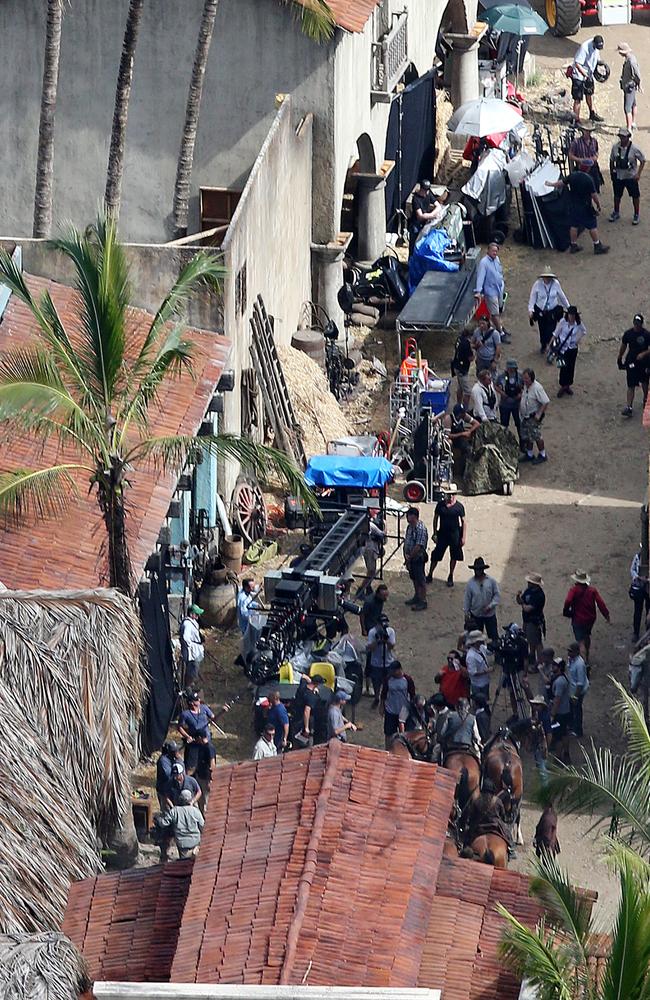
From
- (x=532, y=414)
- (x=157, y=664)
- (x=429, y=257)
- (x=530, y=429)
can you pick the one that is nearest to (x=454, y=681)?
(x=157, y=664)

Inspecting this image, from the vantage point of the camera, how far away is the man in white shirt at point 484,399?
1151 inches

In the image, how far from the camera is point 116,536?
21359mm

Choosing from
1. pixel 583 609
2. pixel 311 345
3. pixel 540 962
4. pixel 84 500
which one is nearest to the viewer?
pixel 540 962

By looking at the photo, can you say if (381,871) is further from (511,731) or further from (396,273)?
(396,273)

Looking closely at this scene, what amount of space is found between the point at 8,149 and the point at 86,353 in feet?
39.1

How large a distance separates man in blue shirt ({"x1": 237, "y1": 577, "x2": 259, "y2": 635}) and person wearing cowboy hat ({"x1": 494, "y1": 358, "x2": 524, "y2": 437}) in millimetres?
5815

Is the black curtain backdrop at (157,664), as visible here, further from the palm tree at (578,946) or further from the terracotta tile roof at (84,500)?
the palm tree at (578,946)

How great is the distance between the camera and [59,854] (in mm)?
19047

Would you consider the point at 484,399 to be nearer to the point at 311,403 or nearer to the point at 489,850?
the point at 311,403

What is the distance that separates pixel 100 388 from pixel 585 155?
55.8ft

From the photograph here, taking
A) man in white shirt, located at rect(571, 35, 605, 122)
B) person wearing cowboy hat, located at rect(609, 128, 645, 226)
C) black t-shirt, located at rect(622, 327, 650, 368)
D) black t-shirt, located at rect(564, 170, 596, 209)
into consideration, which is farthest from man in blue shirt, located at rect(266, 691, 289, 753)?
man in white shirt, located at rect(571, 35, 605, 122)

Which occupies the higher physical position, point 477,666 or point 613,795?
point 613,795

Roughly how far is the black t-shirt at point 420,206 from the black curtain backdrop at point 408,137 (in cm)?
74

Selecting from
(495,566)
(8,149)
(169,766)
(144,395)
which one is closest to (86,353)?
(144,395)
